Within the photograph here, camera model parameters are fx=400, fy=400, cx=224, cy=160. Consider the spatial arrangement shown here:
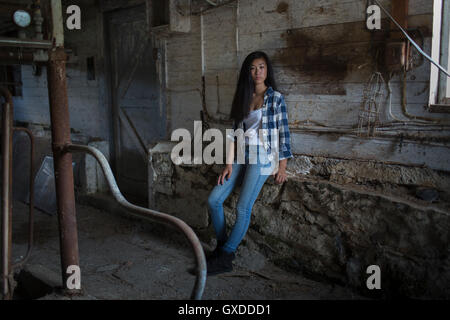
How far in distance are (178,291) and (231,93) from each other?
209cm

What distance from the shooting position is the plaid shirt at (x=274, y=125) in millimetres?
3486

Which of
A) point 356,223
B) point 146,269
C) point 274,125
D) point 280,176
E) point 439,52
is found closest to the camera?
point 439,52

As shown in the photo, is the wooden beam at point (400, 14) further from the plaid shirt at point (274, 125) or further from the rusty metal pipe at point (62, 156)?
the rusty metal pipe at point (62, 156)

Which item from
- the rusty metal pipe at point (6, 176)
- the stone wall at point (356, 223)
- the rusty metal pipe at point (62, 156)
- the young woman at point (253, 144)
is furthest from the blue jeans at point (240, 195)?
the rusty metal pipe at point (6, 176)

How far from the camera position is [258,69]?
351cm

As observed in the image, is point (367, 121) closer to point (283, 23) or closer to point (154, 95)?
point (283, 23)

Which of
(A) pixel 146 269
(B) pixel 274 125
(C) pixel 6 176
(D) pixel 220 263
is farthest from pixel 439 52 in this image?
(C) pixel 6 176

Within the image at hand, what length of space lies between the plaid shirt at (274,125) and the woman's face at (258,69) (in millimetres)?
131

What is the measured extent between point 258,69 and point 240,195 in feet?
3.69

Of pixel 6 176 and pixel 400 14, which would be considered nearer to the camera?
pixel 6 176

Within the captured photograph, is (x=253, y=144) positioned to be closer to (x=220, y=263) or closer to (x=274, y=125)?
(x=274, y=125)

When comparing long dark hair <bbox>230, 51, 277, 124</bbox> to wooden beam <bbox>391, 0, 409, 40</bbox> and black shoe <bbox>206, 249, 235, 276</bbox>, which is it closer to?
wooden beam <bbox>391, 0, 409, 40</bbox>

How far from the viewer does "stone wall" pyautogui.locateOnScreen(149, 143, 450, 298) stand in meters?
2.92

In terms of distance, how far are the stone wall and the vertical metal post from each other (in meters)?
1.62
